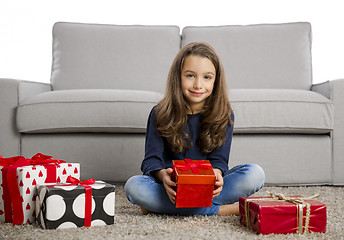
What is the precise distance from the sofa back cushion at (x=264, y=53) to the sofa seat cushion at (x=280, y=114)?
19.4 inches

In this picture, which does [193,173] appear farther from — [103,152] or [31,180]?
[103,152]

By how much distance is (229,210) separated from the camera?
1.31m

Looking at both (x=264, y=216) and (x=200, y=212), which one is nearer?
(x=264, y=216)

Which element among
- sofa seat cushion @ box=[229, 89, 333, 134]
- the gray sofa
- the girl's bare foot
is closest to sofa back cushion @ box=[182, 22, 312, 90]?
the gray sofa

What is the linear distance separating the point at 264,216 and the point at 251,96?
90cm

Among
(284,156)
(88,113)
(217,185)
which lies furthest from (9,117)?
(284,156)

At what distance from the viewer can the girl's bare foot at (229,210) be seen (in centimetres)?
130

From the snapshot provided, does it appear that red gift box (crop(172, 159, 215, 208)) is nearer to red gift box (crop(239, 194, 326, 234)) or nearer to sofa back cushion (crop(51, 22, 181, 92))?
red gift box (crop(239, 194, 326, 234))

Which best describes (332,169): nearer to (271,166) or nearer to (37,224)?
(271,166)

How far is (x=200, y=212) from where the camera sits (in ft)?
4.28

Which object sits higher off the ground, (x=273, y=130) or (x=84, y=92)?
(x=84, y=92)

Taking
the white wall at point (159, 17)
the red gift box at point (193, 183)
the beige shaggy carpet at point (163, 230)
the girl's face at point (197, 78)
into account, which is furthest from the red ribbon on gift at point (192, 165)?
the white wall at point (159, 17)

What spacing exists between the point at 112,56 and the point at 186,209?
53.0 inches

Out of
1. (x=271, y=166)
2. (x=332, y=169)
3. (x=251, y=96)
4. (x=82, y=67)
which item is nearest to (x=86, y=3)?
(x=82, y=67)
